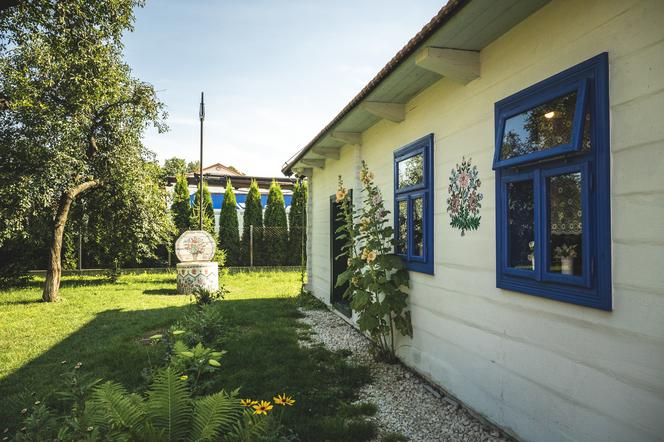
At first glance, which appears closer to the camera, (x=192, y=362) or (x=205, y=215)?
(x=192, y=362)

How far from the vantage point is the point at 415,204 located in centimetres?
444

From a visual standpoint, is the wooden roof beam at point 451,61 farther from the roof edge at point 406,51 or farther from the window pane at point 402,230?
the window pane at point 402,230

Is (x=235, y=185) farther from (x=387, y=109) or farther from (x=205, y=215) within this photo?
(x=387, y=109)

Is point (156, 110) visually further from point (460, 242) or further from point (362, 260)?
point (460, 242)

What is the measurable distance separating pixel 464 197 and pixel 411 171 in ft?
3.83

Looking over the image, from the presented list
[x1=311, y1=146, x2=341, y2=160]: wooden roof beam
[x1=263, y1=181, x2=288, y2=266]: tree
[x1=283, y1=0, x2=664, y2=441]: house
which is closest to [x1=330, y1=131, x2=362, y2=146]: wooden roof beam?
[x1=311, y1=146, x2=341, y2=160]: wooden roof beam

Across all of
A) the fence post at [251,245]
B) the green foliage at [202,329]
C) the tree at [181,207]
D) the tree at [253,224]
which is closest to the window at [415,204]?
the green foliage at [202,329]

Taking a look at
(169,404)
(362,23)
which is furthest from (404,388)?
(362,23)

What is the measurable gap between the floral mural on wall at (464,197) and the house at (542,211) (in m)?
0.02

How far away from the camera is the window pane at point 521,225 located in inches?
105

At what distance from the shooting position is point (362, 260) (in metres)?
4.70

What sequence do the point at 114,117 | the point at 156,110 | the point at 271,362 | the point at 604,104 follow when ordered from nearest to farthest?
the point at 604,104
the point at 271,362
the point at 114,117
the point at 156,110

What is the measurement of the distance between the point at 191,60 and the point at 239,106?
1.75m

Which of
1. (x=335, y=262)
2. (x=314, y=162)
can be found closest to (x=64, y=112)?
(x=314, y=162)
